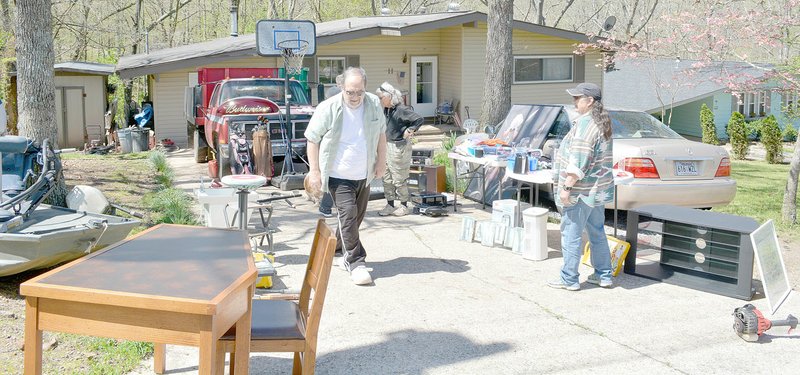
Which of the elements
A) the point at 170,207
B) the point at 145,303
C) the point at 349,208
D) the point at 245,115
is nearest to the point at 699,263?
the point at 349,208

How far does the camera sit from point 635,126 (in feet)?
32.0

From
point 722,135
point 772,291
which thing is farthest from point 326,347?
point 722,135

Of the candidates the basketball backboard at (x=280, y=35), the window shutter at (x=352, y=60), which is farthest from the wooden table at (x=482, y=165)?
the window shutter at (x=352, y=60)

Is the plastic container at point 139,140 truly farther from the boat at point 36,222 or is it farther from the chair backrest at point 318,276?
the chair backrest at point 318,276

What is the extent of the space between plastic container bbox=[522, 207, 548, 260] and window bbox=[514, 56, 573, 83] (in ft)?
57.9

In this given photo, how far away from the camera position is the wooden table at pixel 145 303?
3.10 meters

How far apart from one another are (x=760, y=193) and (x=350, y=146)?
11.5 m

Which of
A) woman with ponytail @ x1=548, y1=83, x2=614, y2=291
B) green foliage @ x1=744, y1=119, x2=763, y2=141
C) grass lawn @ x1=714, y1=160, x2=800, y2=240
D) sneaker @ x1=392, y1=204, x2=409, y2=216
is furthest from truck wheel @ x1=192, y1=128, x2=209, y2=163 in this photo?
green foliage @ x1=744, y1=119, x2=763, y2=141

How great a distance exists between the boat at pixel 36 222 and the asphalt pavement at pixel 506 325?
4.79 feet

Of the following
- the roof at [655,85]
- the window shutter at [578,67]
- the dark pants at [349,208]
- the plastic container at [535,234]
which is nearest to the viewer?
the dark pants at [349,208]

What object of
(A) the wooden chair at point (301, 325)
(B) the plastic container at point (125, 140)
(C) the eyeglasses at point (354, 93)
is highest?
(C) the eyeglasses at point (354, 93)

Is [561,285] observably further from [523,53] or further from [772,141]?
[523,53]

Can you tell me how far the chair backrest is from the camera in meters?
3.92

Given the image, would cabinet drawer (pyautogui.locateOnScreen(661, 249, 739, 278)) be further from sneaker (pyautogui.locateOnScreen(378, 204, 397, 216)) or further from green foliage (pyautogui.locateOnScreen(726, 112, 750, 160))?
green foliage (pyautogui.locateOnScreen(726, 112, 750, 160))
